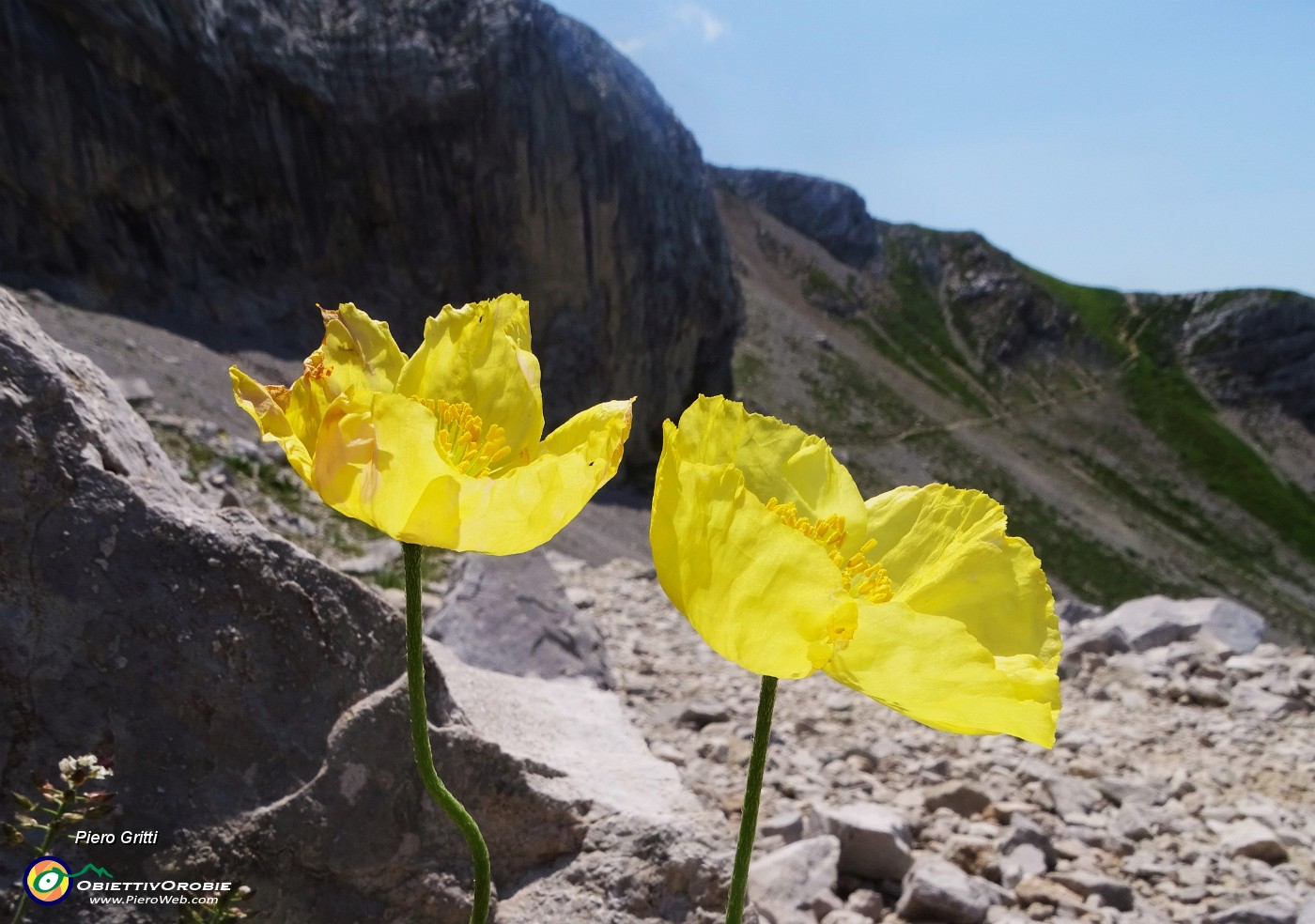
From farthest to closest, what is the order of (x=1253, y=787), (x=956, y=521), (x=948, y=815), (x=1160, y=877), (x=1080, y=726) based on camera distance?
(x=1080, y=726) < (x=1253, y=787) < (x=948, y=815) < (x=1160, y=877) < (x=956, y=521)

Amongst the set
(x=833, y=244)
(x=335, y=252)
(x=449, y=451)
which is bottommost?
(x=449, y=451)

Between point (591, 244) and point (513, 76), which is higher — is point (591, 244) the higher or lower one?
the lower one

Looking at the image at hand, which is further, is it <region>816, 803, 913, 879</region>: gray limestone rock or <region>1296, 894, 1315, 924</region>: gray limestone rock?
<region>816, 803, 913, 879</region>: gray limestone rock

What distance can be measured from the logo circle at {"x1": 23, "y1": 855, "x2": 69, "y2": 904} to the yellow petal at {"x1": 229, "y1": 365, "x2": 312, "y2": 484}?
4.15 feet

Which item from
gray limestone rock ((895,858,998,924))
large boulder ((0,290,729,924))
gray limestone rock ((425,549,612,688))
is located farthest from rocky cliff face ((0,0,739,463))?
gray limestone rock ((895,858,998,924))

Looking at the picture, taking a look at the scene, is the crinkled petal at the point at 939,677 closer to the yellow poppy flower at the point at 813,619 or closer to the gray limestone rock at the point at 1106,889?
the yellow poppy flower at the point at 813,619

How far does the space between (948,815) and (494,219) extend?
3349 cm

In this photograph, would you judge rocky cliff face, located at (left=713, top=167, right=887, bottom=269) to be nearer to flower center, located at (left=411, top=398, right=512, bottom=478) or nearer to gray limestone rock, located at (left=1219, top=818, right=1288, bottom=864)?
gray limestone rock, located at (left=1219, top=818, right=1288, bottom=864)

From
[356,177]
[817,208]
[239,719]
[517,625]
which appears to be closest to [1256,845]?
[517,625]

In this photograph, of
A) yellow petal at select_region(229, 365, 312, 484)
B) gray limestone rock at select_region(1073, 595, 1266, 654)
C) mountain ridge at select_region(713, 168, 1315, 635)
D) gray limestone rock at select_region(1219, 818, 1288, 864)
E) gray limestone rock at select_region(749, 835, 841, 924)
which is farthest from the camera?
mountain ridge at select_region(713, 168, 1315, 635)

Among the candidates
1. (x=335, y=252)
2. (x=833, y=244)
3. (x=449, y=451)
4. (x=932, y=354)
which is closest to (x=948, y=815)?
(x=449, y=451)

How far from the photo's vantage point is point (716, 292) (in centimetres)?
4319

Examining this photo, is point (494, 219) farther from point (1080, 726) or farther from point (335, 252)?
point (1080, 726)

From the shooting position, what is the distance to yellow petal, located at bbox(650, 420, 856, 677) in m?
1.18
